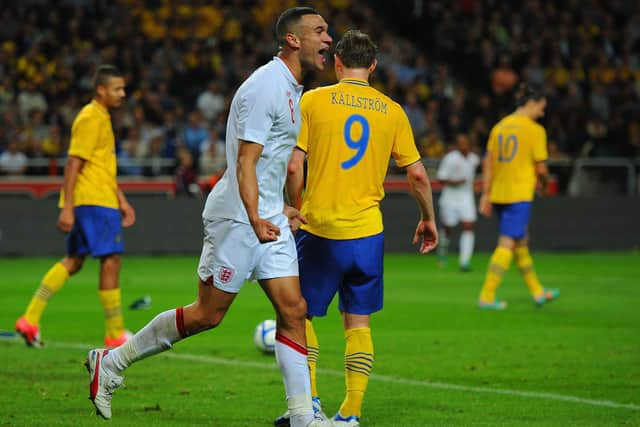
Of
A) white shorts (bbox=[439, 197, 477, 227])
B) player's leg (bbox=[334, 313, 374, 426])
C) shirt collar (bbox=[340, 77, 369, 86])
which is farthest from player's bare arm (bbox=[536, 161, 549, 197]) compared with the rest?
player's leg (bbox=[334, 313, 374, 426])

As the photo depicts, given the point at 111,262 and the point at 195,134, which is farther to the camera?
the point at 195,134

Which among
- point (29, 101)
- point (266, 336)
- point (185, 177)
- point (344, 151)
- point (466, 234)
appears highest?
point (344, 151)

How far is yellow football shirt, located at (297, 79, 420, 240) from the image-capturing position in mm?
7211

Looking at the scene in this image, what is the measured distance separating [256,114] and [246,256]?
0.78m

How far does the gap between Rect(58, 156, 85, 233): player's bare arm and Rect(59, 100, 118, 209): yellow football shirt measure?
0.06 metres

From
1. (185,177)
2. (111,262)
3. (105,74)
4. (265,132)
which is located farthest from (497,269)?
(185,177)

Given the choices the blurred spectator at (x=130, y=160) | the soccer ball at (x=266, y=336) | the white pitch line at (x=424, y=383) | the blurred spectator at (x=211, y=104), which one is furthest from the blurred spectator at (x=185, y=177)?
the soccer ball at (x=266, y=336)

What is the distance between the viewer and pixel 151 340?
7.02 metres

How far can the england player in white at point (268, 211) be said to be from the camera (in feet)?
20.9

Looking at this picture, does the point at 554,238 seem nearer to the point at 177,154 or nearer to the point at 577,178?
the point at 577,178

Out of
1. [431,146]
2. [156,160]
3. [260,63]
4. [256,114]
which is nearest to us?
[256,114]

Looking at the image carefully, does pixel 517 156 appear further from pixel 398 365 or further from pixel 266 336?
pixel 266 336

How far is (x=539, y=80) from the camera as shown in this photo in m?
29.9

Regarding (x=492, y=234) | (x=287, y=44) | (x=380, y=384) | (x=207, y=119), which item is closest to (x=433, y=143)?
(x=492, y=234)
